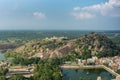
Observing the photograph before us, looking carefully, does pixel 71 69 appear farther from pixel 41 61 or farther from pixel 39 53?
pixel 39 53

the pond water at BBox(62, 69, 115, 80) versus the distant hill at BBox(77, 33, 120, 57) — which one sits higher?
the distant hill at BBox(77, 33, 120, 57)

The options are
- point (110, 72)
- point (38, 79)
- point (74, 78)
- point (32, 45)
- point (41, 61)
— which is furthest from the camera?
point (32, 45)

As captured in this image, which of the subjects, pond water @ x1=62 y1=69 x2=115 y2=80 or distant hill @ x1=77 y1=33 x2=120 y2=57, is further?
distant hill @ x1=77 y1=33 x2=120 y2=57

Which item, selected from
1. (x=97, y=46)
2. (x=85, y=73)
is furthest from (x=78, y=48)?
(x=85, y=73)

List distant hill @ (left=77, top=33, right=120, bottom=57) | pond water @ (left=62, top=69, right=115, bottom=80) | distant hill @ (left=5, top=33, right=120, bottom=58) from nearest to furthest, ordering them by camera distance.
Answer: pond water @ (left=62, top=69, right=115, bottom=80)
distant hill @ (left=77, top=33, right=120, bottom=57)
distant hill @ (left=5, top=33, right=120, bottom=58)

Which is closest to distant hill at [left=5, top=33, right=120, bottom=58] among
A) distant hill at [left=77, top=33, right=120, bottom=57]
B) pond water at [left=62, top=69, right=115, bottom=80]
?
distant hill at [left=77, top=33, right=120, bottom=57]

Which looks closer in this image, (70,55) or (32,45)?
(70,55)

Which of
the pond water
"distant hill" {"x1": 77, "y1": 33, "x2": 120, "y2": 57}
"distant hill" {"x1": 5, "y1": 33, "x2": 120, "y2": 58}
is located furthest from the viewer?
"distant hill" {"x1": 5, "y1": 33, "x2": 120, "y2": 58}

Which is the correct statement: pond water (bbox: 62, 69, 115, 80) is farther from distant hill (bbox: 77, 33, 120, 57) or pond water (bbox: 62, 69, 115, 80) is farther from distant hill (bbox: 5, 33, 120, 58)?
distant hill (bbox: 77, 33, 120, 57)

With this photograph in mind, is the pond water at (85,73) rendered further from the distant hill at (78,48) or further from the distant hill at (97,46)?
the distant hill at (97,46)

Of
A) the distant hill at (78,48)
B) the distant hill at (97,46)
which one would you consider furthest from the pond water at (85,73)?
the distant hill at (97,46)

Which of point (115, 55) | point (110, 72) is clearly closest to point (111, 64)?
point (110, 72)
